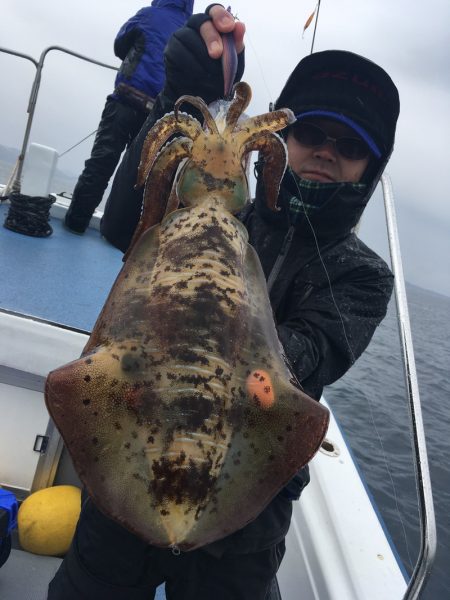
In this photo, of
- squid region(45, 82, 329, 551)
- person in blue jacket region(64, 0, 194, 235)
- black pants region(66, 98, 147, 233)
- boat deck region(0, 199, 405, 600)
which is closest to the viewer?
squid region(45, 82, 329, 551)

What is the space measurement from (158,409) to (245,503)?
0.34m

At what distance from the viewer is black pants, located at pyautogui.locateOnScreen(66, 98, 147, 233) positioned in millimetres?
5051

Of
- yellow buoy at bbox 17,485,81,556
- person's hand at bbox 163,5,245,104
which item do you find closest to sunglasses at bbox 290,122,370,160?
person's hand at bbox 163,5,245,104

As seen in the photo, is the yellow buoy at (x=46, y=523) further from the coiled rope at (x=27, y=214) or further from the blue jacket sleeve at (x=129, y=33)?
the blue jacket sleeve at (x=129, y=33)

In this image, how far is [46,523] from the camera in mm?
2758

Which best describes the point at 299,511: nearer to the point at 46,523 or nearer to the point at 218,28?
the point at 46,523

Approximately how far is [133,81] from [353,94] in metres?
3.43

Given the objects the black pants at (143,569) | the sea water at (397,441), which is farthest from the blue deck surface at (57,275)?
the sea water at (397,441)

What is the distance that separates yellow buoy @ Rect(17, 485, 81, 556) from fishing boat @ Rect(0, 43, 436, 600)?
0.27 ft

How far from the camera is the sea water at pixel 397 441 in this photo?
29.1 feet

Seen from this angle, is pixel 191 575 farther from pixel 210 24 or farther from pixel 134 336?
pixel 210 24

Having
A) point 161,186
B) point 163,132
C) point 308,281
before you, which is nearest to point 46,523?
point 308,281

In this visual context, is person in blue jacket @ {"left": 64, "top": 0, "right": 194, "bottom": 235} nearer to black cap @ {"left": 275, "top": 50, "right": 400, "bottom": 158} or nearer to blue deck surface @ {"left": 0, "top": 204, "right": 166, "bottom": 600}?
blue deck surface @ {"left": 0, "top": 204, "right": 166, "bottom": 600}

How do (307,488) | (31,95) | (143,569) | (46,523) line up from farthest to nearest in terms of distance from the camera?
(31,95), (307,488), (46,523), (143,569)
